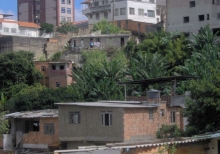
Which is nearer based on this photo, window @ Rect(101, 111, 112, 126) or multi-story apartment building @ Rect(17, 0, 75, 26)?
window @ Rect(101, 111, 112, 126)

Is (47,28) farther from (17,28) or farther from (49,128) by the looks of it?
(49,128)

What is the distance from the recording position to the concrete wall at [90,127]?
29.5 meters

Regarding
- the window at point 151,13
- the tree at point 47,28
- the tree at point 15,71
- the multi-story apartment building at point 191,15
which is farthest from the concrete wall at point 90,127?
the tree at point 47,28

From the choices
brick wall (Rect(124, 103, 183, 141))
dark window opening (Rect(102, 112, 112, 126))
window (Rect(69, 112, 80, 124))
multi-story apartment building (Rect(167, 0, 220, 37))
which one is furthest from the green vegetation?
window (Rect(69, 112, 80, 124))

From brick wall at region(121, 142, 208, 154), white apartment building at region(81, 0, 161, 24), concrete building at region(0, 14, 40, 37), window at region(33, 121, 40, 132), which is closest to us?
brick wall at region(121, 142, 208, 154)

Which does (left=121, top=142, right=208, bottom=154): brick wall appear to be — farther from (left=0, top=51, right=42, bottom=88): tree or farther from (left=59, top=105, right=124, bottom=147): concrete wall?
(left=0, top=51, right=42, bottom=88): tree

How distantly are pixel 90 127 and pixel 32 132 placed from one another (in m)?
5.65

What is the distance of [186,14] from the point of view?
55.0 metres

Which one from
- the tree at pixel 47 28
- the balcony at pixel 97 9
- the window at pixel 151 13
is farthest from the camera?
the tree at pixel 47 28

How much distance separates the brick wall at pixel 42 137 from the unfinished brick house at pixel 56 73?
64.0 ft

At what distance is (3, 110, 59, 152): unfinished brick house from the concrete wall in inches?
68.8

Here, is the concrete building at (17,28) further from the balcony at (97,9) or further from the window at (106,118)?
the window at (106,118)

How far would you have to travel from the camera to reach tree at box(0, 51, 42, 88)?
2076 inches

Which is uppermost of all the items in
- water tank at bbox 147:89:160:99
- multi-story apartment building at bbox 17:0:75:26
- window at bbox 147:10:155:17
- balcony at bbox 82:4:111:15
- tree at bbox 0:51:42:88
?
multi-story apartment building at bbox 17:0:75:26
